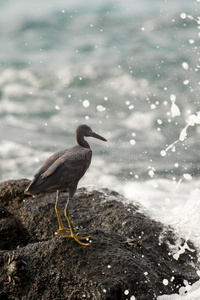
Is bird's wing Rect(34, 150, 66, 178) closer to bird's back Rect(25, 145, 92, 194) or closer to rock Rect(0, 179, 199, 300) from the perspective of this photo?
bird's back Rect(25, 145, 92, 194)

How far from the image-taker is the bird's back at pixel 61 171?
13.3 ft

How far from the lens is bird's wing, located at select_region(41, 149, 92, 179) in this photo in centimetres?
410

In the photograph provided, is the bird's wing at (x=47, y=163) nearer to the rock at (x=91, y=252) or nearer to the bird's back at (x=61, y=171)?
the bird's back at (x=61, y=171)

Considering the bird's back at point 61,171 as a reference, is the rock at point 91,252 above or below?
below

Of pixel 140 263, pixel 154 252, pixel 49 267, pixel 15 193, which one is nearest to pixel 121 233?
pixel 154 252

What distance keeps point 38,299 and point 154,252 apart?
1.51 metres

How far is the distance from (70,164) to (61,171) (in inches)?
4.6

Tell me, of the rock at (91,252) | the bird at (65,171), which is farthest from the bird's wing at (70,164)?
the rock at (91,252)

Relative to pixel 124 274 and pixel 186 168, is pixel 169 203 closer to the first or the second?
pixel 186 168

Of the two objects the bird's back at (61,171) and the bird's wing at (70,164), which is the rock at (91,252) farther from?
the bird's wing at (70,164)

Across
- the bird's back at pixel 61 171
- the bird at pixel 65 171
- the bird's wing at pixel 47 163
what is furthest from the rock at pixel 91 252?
the bird's wing at pixel 47 163

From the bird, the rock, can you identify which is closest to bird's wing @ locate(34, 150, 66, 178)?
the bird

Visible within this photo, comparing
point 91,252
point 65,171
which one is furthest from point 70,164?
point 91,252

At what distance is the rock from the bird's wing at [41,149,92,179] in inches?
28.6
